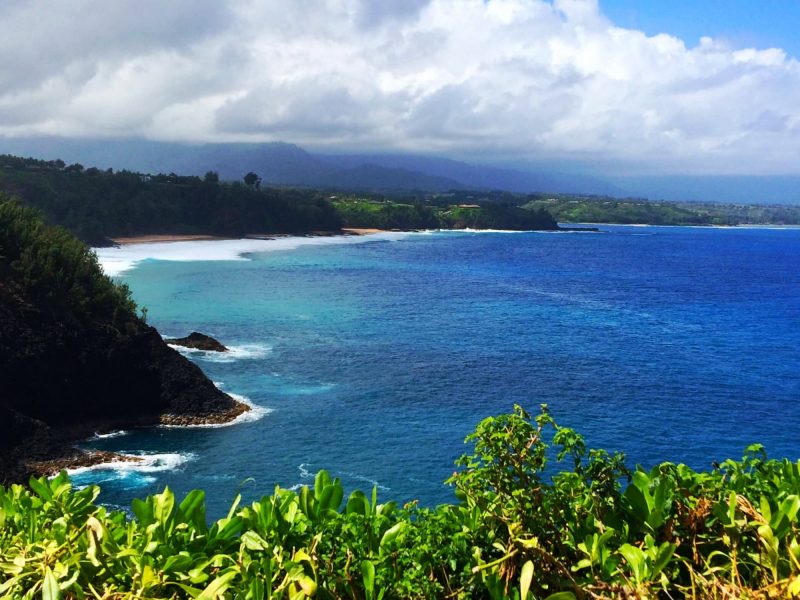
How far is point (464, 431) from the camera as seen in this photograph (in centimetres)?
2511

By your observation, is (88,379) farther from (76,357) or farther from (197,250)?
(197,250)

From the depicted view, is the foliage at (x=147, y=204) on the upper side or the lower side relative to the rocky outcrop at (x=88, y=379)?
upper

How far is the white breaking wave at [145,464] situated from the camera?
21.3 m

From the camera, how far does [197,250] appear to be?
301ft

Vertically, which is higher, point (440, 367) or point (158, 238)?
point (158, 238)

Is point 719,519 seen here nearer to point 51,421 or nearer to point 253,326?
point 51,421

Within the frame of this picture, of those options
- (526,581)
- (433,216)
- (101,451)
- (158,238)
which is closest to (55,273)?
(101,451)

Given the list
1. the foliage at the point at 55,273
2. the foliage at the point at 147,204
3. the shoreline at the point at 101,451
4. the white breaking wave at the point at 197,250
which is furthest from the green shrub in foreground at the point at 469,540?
the foliage at the point at 147,204

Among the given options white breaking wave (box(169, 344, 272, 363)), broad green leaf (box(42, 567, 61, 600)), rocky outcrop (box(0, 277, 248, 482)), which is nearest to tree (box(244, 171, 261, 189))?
white breaking wave (box(169, 344, 272, 363))

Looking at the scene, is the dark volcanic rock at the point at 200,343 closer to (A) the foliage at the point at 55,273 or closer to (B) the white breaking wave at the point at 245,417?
(A) the foliage at the point at 55,273

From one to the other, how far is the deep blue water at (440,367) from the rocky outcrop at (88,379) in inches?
51.1

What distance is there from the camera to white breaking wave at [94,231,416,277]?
75613 mm

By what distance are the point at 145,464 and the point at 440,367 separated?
1570 cm

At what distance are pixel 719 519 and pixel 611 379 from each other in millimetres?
29285
